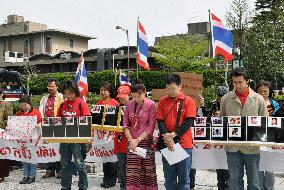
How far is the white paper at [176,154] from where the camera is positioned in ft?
17.8

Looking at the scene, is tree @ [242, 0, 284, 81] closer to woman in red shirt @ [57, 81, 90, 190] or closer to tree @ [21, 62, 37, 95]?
tree @ [21, 62, 37, 95]

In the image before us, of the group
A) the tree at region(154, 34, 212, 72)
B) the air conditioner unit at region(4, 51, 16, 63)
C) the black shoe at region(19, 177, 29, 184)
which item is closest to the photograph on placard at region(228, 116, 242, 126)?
the black shoe at region(19, 177, 29, 184)

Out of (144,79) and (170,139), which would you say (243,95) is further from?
(144,79)

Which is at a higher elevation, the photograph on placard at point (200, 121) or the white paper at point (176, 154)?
the photograph on placard at point (200, 121)

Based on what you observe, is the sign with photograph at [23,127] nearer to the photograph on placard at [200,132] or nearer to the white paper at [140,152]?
the white paper at [140,152]

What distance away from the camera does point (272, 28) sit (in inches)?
1415

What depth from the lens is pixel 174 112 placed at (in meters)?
5.54

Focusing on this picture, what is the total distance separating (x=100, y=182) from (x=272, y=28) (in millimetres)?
31119

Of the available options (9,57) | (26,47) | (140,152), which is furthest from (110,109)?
(26,47)

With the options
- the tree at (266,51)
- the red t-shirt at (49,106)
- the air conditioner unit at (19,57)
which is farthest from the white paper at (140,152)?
the air conditioner unit at (19,57)

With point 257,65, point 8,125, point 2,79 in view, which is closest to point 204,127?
point 8,125

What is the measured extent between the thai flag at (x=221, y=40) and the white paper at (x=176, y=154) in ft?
13.2

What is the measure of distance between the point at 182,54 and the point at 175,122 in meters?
48.4

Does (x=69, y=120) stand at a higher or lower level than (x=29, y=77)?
lower
